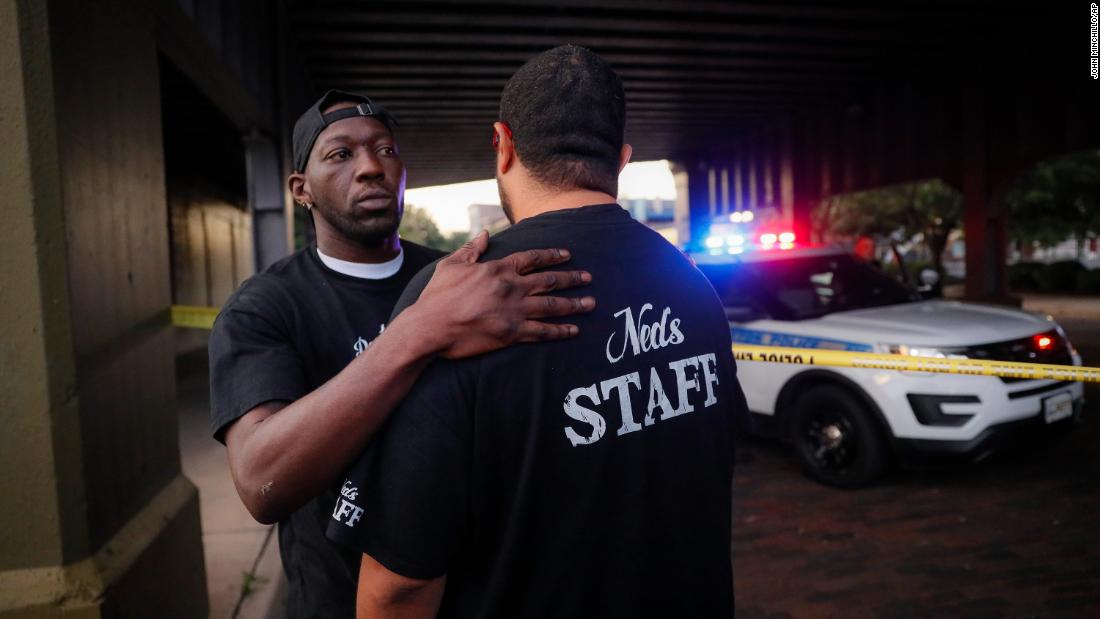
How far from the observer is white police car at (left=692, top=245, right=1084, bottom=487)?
190 inches

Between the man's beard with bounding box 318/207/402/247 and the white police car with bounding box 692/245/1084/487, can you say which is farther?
the white police car with bounding box 692/245/1084/487

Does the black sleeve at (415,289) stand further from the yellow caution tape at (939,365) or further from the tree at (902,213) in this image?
the tree at (902,213)

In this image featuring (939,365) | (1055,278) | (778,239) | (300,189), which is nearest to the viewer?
(300,189)

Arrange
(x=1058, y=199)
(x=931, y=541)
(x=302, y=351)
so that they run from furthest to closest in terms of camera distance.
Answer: (x=1058, y=199) → (x=931, y=541) → (x=302, y=351)

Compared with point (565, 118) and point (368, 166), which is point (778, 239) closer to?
point (368, 166)

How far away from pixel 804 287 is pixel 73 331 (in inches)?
213

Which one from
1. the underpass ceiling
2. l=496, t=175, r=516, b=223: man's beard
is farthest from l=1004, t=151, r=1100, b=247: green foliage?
l=496, t=175, r=516, b=223: man's beard

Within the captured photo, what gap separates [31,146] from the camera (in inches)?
83.7

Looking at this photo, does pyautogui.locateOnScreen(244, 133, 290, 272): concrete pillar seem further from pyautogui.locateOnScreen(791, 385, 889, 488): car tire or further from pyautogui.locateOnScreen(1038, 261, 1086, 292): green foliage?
pyautogui.locateOnScreen(1038, 261, 1086, 292): green foliage

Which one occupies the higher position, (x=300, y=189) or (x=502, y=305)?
(x=300, y=189)

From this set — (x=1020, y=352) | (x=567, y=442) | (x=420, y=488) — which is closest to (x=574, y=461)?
(x=567, y=442)

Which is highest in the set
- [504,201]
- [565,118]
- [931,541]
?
[565,118]

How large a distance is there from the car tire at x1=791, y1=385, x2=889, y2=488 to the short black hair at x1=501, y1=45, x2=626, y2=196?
4.40 m

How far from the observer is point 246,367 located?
5.63 ft
